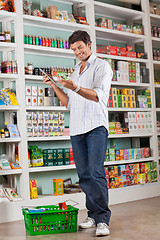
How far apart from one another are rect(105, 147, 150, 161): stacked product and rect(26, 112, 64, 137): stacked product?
2.60 feet

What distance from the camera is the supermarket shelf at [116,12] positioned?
514 centimetres

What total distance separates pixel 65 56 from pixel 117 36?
920 millimetres

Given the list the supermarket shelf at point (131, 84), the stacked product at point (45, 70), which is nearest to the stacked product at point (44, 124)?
the stacked product at point (45, 70)

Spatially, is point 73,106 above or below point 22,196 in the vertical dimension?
above

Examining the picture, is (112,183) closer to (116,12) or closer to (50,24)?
(50,24)

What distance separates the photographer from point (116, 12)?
5426mm

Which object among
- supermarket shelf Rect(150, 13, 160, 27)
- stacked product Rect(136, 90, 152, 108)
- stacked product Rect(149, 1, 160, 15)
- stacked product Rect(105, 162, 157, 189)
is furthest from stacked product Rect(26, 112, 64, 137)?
stacked product Rect(149, 1, 160, 15)

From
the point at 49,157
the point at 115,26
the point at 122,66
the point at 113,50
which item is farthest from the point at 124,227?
the point at 115,26

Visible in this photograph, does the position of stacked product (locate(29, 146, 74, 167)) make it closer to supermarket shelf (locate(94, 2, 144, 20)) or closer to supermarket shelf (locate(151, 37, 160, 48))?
supermarket shelf (locate(94, 2, 144, 20))

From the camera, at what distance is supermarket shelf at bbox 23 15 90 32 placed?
4.40 metres

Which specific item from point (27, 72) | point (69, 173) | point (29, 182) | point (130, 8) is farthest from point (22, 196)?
point (130, 8)

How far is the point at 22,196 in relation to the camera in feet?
13.5

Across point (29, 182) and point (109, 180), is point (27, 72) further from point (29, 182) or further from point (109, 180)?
point (109, 180)

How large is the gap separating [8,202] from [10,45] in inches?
67.1
